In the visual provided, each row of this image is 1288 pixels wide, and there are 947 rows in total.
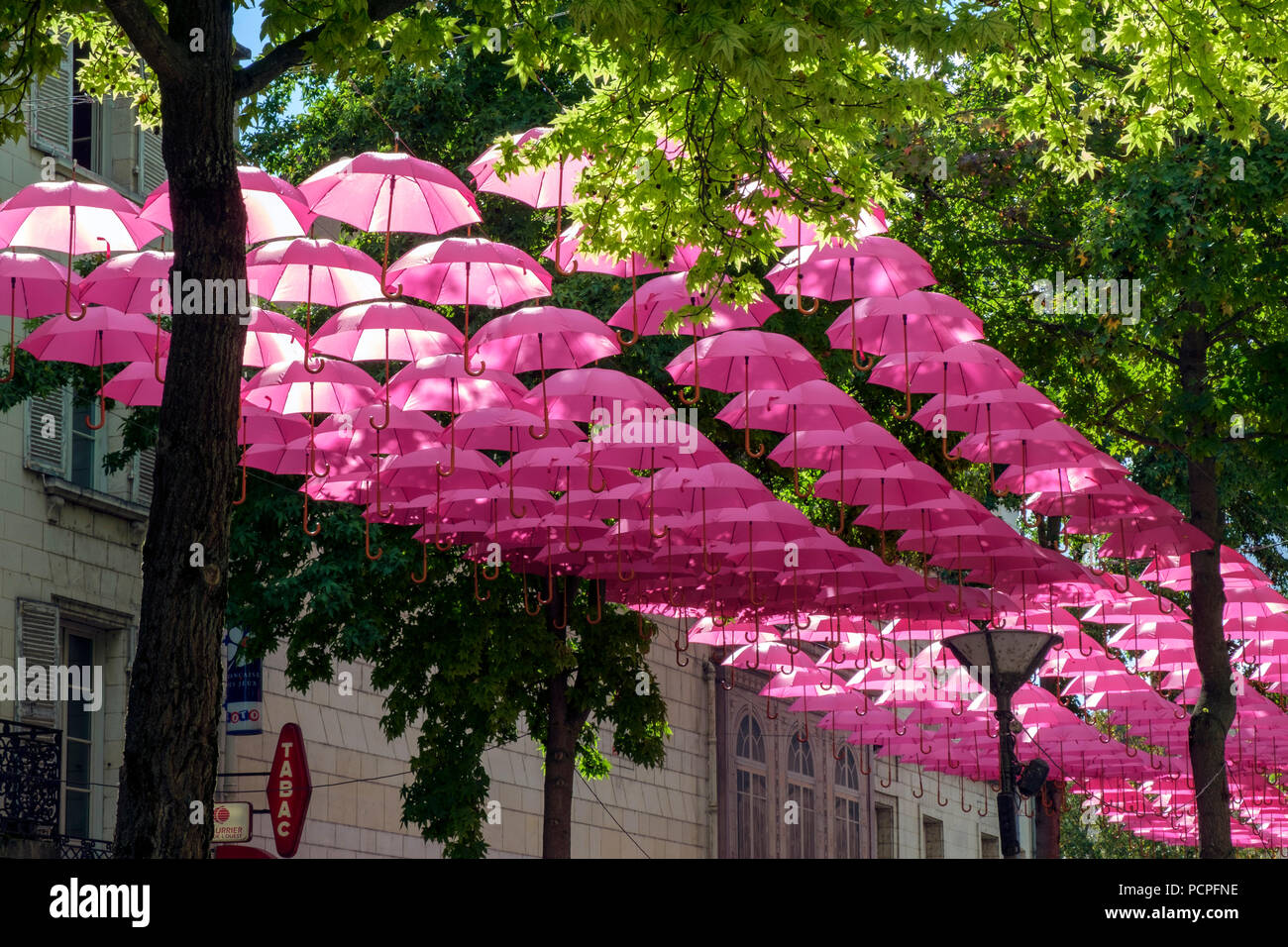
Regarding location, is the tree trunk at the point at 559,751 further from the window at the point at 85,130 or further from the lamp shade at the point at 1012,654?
the window at the point at 85,130

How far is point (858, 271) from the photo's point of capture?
15805 mm

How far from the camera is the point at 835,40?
9797 mm

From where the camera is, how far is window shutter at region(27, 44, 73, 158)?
21.2m

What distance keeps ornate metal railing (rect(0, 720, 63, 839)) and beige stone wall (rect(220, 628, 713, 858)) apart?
4.06 meters

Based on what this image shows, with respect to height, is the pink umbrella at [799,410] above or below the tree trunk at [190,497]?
above

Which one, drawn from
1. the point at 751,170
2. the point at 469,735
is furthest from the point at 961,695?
the point at 751,170

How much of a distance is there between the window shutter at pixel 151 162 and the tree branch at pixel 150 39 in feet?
45.0

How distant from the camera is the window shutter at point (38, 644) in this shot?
19.8 m

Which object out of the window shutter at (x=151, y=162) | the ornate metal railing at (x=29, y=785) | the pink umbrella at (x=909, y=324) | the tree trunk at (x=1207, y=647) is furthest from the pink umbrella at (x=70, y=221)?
the tree trunk at (x=1207, y=647)

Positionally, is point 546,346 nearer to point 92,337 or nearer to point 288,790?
point 92,337

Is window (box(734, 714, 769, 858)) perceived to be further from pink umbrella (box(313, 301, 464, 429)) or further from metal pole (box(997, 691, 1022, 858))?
pink umbrella (box(313, 301, 464, 429))
